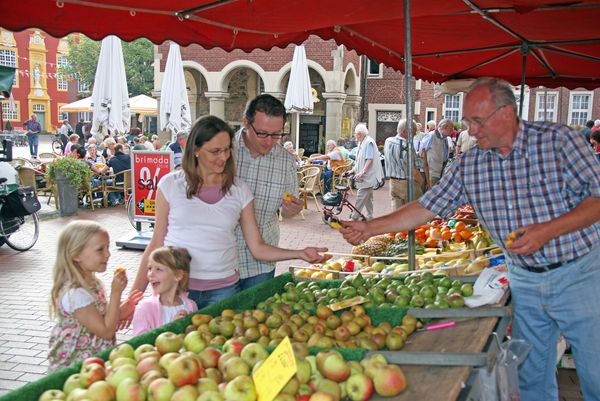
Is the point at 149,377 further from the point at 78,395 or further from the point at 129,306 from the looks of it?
the point at 129,306

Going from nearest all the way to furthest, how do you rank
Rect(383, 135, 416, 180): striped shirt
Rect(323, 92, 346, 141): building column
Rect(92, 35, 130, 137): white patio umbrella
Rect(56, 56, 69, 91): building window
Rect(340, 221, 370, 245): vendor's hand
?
Rect(340, 221, 370, 245): vendor's hand → Rect(383, 135, 416, 180): striped shirt → Rect(92, 35, 130, 137): white patio umbrella → Rect(323, 92, 346, 141): building column → Rect(56, 56, 69, 91): building window

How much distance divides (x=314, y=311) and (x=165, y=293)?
2.70 ft

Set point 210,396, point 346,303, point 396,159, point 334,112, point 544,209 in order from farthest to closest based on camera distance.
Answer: point 334,112
point 396,159
point 346,303
point 544,209
point 210,396

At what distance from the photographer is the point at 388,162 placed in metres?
10.8

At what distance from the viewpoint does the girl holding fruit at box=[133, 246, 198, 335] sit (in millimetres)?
3074

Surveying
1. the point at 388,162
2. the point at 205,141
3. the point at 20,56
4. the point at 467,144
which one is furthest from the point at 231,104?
the point at 20,56

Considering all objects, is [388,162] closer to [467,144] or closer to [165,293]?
[467,144]

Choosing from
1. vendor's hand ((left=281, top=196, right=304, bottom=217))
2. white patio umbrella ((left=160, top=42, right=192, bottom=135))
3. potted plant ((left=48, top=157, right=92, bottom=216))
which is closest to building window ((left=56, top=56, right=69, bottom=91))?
white patio umbrella ((left=160, top=42, right=192, bottom=135))

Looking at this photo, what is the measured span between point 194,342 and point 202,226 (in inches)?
36.7

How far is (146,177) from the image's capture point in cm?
908

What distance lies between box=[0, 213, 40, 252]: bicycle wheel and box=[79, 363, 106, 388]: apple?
8.00 meters

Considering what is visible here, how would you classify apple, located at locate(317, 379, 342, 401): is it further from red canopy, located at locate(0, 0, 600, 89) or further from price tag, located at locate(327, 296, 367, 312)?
red canopy, located at locate(0, 0, 600, 89)

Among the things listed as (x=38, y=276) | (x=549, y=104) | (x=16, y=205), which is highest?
(x=549, y=104)

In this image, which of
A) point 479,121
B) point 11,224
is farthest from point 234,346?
point 11,224
